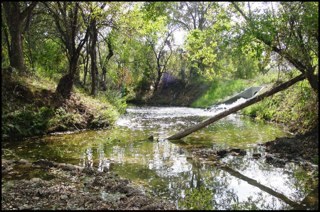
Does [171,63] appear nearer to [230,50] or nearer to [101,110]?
[101,110]

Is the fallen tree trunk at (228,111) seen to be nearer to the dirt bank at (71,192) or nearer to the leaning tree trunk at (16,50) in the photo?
the dirt bank at (71,192)

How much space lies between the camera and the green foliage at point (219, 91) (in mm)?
33375

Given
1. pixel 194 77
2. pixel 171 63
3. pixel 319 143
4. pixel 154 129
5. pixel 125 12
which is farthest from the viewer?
pixel 171 63

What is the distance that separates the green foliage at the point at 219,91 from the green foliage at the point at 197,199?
2638 centimetres

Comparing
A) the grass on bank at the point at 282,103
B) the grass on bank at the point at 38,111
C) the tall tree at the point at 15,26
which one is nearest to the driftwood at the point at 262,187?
the grass on bank at the point at 282,103

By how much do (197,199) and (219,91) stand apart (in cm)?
2887

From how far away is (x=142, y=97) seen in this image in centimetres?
4619

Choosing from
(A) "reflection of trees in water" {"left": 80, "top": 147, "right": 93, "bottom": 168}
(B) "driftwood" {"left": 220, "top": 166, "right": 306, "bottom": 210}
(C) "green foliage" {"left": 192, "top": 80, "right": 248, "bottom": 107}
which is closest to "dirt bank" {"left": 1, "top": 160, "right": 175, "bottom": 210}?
(A) "reflection of trees in water" {"left": 80, "top": 147, "right": 93, "bottom": 168}

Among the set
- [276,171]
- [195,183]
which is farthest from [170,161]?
[276,171]

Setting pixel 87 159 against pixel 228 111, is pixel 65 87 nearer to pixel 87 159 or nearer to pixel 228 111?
pixel 87 159

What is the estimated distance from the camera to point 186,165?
32.2 feet

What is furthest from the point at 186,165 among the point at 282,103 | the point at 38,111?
the point at 282,103

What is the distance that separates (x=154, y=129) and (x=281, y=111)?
6.89 m

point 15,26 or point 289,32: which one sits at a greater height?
point 15,26
